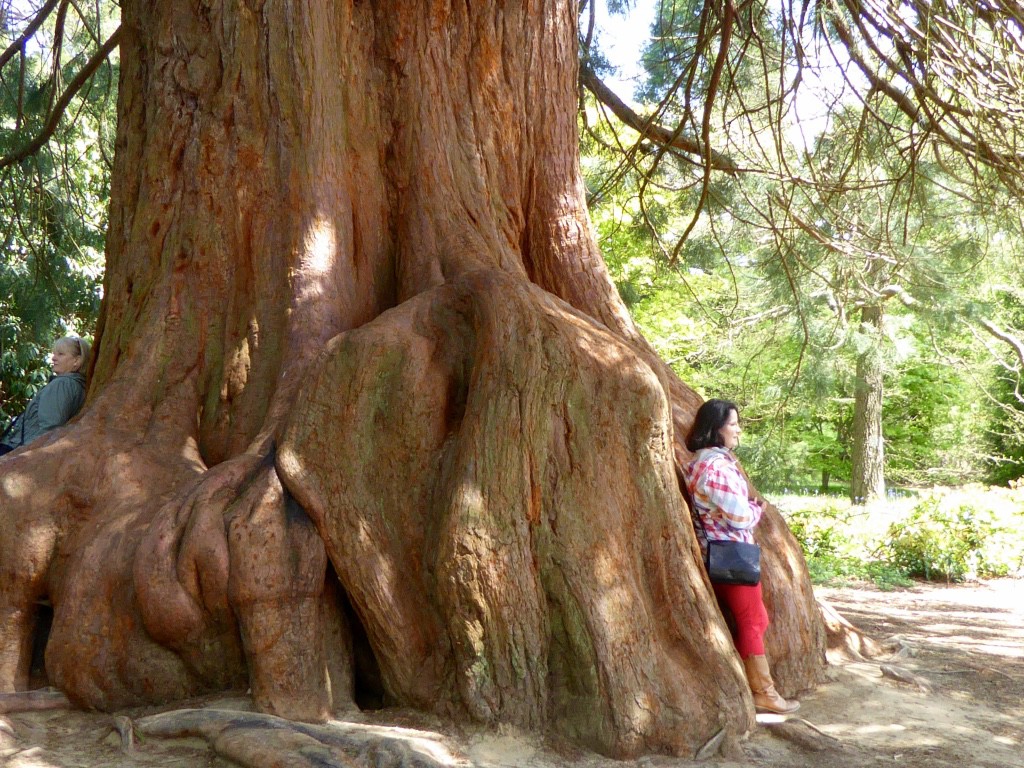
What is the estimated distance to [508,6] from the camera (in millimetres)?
5648

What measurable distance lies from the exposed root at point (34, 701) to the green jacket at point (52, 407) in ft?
5.36

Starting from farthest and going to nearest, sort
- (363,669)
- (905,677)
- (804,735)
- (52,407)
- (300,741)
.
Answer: (52,407)
(905,677)
(363,669)
(804,735)
(300,741)

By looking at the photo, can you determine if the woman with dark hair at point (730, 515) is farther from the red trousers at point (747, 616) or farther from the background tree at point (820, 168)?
the background tree at point (820, 168)

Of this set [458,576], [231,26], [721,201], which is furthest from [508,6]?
[721,201]

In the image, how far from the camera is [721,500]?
4371mm

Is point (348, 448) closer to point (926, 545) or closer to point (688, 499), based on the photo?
point (688, 499)

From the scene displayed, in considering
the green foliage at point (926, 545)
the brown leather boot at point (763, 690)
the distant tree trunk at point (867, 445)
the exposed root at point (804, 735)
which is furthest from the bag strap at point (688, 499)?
the distant tree trunk at point (867, 445)

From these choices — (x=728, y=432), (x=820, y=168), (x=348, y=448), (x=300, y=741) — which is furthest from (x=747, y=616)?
(x=820, y=168)

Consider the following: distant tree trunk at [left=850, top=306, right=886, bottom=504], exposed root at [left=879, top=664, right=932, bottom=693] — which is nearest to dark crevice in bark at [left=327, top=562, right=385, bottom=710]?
exposed root at [left=879, top=664, right=932, bottom=693]

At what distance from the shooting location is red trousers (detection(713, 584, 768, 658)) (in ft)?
14.2

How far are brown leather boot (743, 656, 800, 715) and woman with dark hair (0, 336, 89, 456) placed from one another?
12.2 ft

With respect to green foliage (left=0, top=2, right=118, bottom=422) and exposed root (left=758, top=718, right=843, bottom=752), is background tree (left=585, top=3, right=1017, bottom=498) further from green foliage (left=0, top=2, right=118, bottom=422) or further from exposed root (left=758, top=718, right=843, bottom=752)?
green foliage (left=0, top=2, right=118, bottom=422)

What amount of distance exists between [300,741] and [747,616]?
2009 millimetres

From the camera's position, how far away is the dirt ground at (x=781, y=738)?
137 inches
